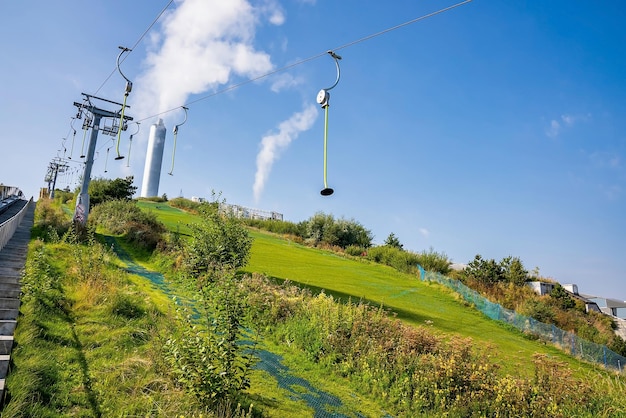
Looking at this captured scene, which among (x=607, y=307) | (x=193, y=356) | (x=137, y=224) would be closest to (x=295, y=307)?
(x=193, y=356)

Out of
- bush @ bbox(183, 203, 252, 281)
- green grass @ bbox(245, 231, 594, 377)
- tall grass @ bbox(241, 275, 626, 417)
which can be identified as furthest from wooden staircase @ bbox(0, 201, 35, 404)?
green grass @ bbox(245, 231, 594, 377)

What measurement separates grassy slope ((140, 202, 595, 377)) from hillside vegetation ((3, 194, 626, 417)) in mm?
637

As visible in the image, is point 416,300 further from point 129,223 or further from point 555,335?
Answer: point 129,223

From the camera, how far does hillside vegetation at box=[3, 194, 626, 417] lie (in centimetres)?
659

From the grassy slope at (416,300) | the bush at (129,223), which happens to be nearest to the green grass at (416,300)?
the grassy slope at (416,300)

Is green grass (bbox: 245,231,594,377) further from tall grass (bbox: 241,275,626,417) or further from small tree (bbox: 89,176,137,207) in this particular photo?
small tree (bbox: 89,176,137,207)

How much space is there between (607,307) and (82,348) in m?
66.3

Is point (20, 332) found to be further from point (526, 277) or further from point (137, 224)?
point (526, 277)

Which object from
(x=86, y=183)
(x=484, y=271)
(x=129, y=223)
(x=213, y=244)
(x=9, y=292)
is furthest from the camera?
(x=484, y=271)

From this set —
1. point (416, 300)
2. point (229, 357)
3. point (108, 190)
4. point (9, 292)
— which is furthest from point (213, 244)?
point (108, 190)

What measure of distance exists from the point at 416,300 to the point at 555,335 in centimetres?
740

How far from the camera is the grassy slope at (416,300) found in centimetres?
1688

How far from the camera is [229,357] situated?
682 cm

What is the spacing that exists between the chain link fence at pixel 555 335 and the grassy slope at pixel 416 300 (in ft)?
2.04
